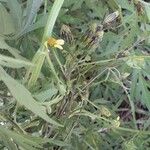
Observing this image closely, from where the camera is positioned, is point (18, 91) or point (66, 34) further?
point (66, 34)

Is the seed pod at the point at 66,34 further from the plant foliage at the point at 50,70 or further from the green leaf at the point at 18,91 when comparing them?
the green leaf at the point at 18,91

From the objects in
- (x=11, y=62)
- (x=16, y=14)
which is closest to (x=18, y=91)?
(x=11, y=62)

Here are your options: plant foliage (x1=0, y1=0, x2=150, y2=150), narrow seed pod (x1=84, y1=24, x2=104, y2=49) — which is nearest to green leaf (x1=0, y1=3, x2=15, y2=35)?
plant foliage (x1=0, y1=0, x2=150, y2=150)

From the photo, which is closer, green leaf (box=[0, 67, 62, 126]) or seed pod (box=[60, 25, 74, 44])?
green leaf (box=[0, 67, 62, 126])

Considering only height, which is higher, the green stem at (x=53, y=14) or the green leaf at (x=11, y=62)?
the green stem at (x=53, y=14)

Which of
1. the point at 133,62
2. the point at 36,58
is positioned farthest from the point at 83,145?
the point at 36,58

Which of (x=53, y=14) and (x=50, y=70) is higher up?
Answer: (x=53, y=14)

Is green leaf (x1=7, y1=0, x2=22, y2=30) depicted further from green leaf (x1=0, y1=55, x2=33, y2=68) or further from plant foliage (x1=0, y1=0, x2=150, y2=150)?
green leaf (x1=0, y1=55, x2=33, y2=68)

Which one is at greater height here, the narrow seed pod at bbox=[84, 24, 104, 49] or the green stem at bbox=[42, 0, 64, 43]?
the green stem at bbox=[42, 0, 64, 43]

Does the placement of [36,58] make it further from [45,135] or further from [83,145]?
[83,145]

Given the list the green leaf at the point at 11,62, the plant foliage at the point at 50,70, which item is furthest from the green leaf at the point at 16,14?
the green leaf at the point at 11,62

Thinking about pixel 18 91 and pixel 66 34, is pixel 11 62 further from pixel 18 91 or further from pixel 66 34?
pixel 66 34
